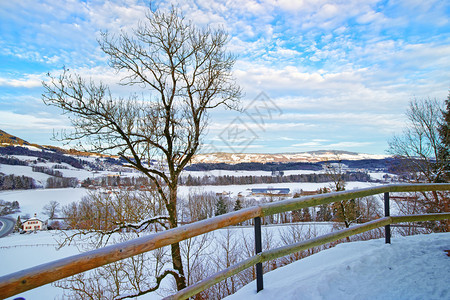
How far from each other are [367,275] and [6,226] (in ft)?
285

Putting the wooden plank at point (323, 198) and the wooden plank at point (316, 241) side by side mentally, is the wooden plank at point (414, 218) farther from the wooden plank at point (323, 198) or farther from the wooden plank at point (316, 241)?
the wooden plank at point (323, 198)

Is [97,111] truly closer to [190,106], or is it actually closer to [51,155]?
[190,106]

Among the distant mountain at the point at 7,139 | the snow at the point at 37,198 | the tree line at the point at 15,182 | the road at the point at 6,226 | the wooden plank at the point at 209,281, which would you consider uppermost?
the distant mountain at the point at 7,139

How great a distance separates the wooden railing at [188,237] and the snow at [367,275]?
34 cm

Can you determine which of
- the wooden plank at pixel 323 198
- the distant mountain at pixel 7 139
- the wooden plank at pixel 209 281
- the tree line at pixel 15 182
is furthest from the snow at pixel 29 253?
the tree line at pixel 15 182

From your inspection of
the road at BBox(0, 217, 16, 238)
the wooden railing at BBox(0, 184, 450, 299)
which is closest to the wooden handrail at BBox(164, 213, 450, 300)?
the wooden railing at BBox(0, 184, 450, 299)

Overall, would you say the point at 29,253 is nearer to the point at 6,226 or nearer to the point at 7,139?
the point at 6,226

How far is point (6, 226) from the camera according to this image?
64.9 meters

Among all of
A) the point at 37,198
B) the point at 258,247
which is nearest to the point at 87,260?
the point at 258,247

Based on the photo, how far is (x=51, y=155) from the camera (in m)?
130

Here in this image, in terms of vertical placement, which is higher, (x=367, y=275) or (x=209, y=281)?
(x=209, y=281)

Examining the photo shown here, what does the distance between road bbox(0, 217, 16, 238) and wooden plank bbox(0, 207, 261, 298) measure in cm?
7441

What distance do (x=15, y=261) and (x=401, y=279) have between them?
161ft

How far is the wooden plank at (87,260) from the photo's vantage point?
1.18m
